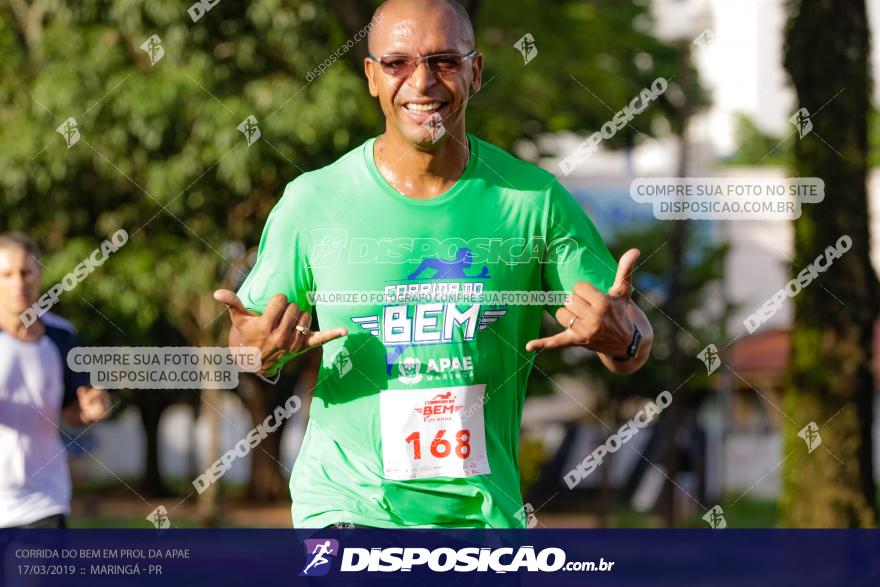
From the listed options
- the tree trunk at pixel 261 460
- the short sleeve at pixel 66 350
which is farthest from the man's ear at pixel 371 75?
the tree trunk at pixel 261 460

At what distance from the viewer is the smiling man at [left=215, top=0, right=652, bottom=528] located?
3660 mm

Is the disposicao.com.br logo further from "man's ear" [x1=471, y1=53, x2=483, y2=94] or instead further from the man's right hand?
"man's ear" [x1=471, y1=53, x2=483, y2=94]

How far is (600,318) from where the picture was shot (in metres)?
Result: 3.58

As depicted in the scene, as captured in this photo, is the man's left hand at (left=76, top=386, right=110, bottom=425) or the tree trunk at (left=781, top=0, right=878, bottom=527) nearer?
the man's left hand at (left=76, top=386, right=110, bottom=425)

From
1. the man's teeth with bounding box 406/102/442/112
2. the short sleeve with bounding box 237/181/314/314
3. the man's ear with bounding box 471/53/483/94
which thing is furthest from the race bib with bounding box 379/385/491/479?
the man's ear with bounding box 471/53/483/94

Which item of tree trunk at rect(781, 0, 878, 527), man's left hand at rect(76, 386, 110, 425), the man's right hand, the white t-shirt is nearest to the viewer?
the man's right hand

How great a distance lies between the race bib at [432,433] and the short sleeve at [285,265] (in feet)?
1.14

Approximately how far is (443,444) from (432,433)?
42mm

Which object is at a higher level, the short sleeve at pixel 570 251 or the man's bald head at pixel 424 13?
the man's bald head at pixel 424 13

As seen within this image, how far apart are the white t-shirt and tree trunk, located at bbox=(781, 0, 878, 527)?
18.7 ft

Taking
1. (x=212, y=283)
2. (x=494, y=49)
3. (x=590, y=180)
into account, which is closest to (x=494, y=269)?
(x=212, y=283)

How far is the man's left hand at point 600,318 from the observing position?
3572 millimetres

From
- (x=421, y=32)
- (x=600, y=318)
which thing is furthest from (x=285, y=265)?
(x=600, y=318)

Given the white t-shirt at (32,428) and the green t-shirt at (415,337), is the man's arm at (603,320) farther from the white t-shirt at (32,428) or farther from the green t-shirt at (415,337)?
the white t-shirt at (32,428)
